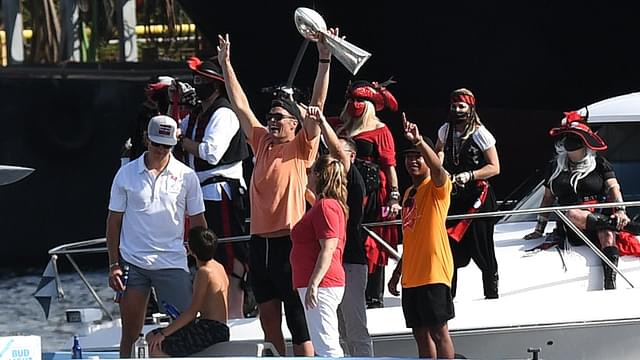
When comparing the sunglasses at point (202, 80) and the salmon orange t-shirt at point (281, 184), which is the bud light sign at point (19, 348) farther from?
the sunglasses at point (202, 80)

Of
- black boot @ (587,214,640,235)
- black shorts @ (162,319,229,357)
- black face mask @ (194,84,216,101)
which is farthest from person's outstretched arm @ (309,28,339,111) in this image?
black boot @ (587,214,640,235)

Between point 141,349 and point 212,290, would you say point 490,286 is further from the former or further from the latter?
point 141,349

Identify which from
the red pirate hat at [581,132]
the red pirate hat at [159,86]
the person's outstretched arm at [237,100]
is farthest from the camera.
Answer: the red pirate hat at [159,86]

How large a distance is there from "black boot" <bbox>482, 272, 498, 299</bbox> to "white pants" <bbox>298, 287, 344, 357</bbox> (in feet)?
4.70

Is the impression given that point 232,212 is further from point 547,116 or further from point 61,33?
point 61,33

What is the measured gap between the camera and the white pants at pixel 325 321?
8.45 meters

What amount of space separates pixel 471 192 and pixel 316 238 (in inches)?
65.2

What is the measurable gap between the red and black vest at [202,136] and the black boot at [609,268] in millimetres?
2350

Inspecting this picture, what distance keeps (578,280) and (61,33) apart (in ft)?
57.3

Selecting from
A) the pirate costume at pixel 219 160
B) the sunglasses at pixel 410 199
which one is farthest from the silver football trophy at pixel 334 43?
the pirate costume at pixel 219 160

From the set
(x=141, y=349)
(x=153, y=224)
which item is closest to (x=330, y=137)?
(x=153, y=224)

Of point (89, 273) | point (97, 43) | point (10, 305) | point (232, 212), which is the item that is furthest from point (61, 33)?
point (232, 212)

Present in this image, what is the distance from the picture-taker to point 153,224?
8.95 m

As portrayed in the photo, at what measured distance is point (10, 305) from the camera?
20.6m
